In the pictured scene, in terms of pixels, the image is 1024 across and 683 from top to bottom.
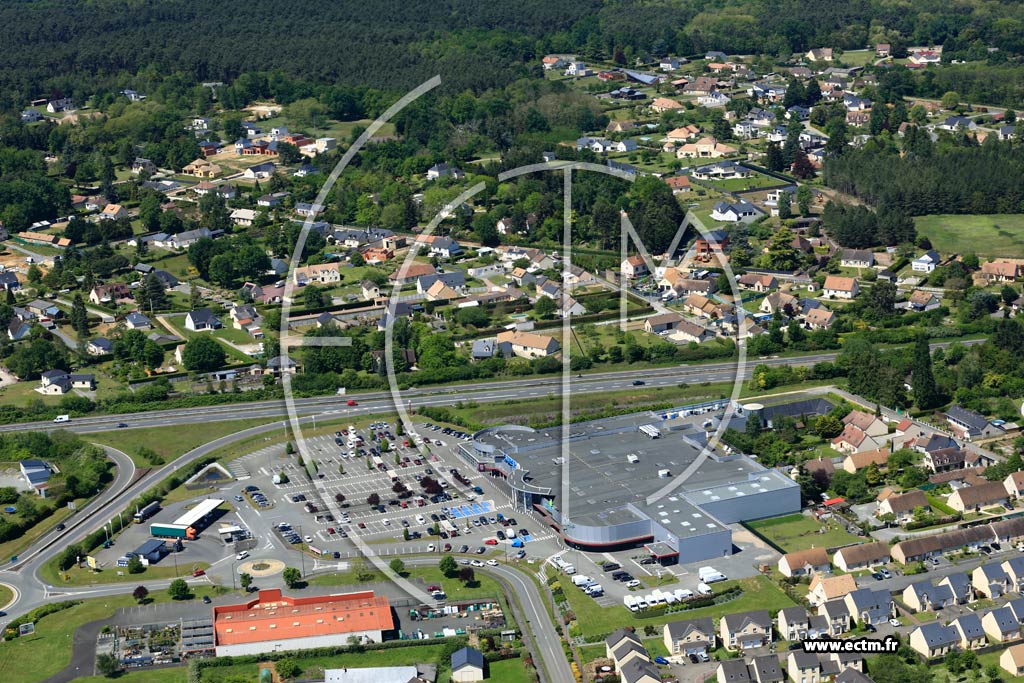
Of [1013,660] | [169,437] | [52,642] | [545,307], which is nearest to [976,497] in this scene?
[1013,660]

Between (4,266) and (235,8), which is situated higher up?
(235,8)

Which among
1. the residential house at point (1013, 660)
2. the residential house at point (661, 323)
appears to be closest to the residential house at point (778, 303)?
the residential house at point (661, 323)

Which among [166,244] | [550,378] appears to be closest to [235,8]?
[166,244]

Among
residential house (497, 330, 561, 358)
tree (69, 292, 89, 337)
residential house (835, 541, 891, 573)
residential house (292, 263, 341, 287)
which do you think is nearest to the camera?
residential house (835, 541, 891, 573)

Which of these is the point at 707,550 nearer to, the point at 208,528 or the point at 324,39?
the point at 208,528

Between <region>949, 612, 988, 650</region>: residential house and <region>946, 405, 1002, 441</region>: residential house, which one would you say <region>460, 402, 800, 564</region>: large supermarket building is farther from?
<region>946, 405, 1002, 441</region>: residential house

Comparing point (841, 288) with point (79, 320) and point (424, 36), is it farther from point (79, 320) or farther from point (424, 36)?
point (424, 36)

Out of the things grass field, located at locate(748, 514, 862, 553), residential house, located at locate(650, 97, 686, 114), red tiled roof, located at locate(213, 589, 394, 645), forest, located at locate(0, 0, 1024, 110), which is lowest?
grass field, located at locate(748, 514, 862, 553)

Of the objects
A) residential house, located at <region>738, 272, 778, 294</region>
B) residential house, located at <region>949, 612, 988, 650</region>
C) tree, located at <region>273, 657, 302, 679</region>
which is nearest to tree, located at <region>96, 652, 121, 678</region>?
tree, located at <region>273, 657, 302, 679</region>
